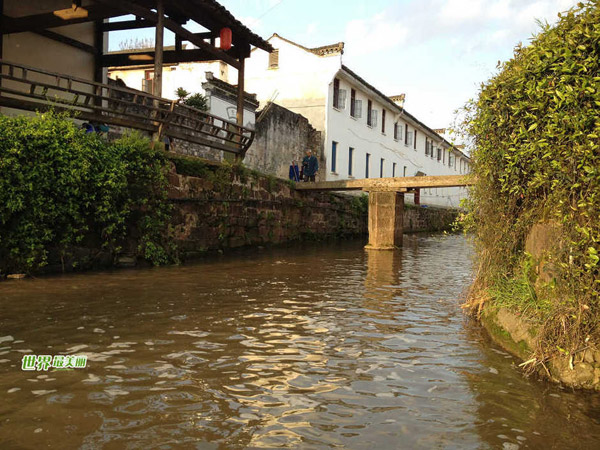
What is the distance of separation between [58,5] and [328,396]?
12.1 m

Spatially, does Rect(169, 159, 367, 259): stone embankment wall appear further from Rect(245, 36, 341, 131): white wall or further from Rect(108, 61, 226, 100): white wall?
Rect(108, 61, 226, 100): white wall

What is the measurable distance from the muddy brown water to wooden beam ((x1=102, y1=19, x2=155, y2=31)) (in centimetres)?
755

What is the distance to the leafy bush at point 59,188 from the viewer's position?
720cm

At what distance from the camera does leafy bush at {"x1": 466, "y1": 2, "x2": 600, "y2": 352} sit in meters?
3.26

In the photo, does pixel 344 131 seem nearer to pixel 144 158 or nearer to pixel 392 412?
pixel 144 158

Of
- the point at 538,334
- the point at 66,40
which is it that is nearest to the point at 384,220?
the point at 66,40

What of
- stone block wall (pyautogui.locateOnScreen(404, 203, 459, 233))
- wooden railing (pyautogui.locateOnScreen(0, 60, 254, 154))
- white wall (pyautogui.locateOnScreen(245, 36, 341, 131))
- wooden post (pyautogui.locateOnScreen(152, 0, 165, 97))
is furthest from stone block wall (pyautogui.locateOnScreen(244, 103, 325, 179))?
wooden post (pyautogui.locateOnScreen(152, 0, 165, 97))

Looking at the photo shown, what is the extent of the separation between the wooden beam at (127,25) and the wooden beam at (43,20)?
3.95 ft

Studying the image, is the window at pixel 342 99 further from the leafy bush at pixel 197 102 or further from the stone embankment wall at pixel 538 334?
the stone embankment wall at pixel 538 334

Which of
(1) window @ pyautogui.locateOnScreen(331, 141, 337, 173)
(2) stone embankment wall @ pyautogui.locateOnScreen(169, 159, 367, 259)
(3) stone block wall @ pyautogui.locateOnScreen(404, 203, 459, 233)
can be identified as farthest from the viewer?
(3) stone block wall @ pyautogui.locateOnScreen(404, 203, 459, 233)

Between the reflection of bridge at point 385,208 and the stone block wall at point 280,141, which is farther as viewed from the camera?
the stone block wall at point 280,141

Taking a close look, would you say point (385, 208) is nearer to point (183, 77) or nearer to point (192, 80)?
point (192, 80)
